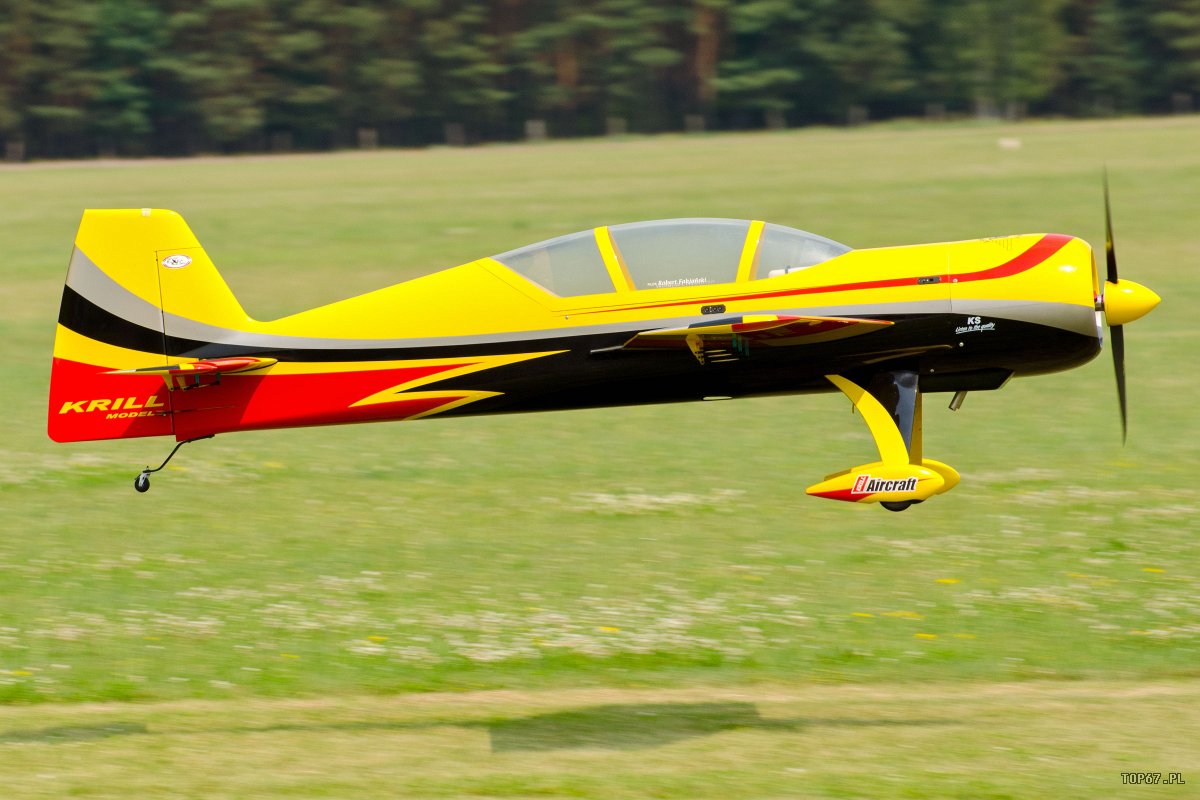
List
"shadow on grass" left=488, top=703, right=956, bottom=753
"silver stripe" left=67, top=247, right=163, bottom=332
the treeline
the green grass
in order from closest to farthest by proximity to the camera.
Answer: "silver stripe" left=67, top=247, right=163, bottom=332 → the green grass → "shadow on grass" left=488, top=703, right=956, bottom=753 → the treeline

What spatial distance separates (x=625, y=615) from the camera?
18.7m

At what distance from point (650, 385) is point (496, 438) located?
15359 millimetres

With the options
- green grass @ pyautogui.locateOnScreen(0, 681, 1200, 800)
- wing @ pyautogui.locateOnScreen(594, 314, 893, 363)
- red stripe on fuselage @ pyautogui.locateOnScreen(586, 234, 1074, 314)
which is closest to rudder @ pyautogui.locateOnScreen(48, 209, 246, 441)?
green grass @ pyautogui.locateOnScreen(0, 681, 1200, 800)

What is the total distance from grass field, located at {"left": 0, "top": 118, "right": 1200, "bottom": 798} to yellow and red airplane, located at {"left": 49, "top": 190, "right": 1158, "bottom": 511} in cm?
355

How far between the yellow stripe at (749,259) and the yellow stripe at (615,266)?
980 millimetres

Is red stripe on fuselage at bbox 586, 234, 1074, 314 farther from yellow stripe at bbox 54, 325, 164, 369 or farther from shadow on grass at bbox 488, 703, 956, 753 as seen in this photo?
shadow on grass at bbox 488, 703, 956, 753

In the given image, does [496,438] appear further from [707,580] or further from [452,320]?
[452,320]

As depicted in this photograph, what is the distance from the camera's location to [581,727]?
619 inches

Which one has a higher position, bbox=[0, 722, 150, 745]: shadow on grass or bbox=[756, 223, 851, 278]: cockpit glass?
bbox=[756, 223, 851, 278]: cockpit glass

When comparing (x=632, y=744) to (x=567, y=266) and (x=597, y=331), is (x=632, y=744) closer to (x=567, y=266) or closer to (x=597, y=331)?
(x=597, y=331)

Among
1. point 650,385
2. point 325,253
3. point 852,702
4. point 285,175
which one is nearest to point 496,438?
point 852,702

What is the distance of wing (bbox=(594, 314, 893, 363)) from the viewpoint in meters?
12.8

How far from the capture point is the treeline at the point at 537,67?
10912 centimetres

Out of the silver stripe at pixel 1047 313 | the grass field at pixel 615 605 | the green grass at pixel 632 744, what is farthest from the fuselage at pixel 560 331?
the grass field at pixel 615 605
